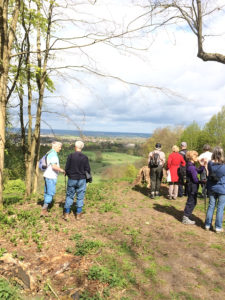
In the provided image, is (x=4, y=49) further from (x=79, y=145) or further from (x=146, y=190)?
(x=146, y=190)

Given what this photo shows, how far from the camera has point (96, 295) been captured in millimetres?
3721

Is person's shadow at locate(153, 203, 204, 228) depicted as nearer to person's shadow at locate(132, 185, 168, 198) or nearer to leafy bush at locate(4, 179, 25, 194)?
person's shadow at locate(132, 185, 168, 198)

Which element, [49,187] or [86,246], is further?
[49,187]

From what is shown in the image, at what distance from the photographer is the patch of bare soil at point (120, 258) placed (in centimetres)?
393

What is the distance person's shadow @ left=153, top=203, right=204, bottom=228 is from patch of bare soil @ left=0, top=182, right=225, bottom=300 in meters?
0.08

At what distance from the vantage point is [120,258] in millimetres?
4855

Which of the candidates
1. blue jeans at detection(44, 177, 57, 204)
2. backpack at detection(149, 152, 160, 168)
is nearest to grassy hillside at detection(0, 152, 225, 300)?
blue jeans at detection(44, 177, 57, 204)

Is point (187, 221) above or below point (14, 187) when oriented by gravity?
above

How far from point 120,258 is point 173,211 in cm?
377

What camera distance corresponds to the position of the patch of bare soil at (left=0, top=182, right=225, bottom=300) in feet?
12.9

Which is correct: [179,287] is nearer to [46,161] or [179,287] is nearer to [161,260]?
[161,260]

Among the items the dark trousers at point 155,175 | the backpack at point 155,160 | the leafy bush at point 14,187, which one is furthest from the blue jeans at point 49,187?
the leafy bush at point 14,187

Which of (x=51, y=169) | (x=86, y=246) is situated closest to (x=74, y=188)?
(x=51, y=169)

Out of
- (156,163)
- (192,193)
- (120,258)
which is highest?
(156,163)
